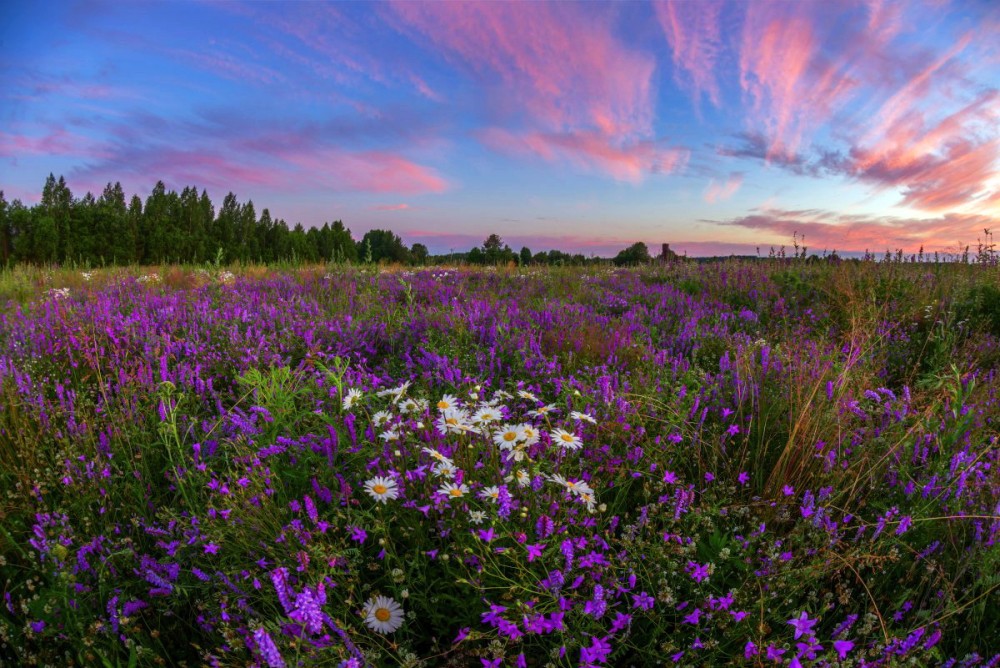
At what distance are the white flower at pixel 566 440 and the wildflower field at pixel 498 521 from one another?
5 centimetres

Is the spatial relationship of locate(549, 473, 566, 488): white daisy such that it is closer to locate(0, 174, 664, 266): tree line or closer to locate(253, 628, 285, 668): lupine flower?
locate(253, 628, 285, 668): lupine flower

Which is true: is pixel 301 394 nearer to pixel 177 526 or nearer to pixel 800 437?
pixel 177 526

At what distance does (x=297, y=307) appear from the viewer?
18.0ft

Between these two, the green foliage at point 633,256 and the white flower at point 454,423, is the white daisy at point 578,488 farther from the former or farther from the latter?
the green foliage at point 633,256

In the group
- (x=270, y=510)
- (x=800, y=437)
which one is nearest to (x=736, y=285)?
(x=800, y=437)

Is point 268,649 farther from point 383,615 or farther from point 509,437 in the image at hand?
point 509,437

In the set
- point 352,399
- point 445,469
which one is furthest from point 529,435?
point 352,399

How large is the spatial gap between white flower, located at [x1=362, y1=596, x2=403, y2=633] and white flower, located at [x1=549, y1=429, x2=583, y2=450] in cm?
77

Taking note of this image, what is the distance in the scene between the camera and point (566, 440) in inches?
75.5

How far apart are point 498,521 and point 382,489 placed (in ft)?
1.32

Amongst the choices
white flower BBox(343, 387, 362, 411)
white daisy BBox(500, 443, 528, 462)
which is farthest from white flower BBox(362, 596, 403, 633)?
white flower BBox(343, 387, 362, 411)

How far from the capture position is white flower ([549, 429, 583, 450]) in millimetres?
1858

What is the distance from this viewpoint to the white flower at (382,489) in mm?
1579

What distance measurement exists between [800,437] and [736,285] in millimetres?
5846
